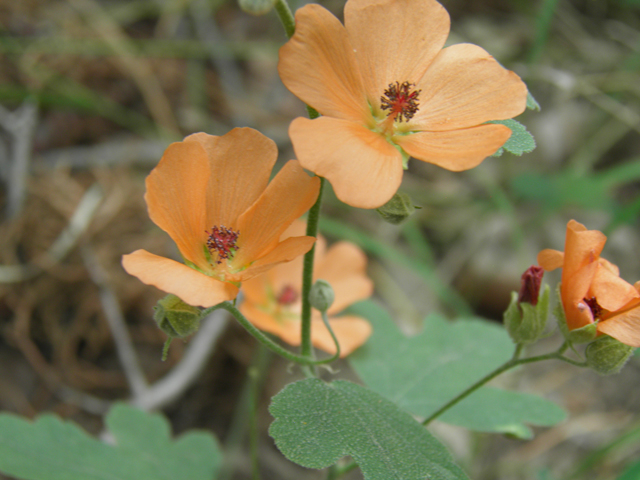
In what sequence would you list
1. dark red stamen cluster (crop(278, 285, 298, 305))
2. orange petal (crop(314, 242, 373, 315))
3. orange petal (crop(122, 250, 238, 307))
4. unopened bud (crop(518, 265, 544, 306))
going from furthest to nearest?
dark red stamen cluster (crop(278, 285, 298, 305))
orange petal (crop(314, 242, 373, 315))
unopened bud (crop(518, 265, 544, 306))
orange petal (crop(122, 250, 238, 307))

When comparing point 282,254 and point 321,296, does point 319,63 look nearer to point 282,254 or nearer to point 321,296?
point 282,254

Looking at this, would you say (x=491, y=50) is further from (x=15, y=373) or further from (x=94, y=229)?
(x=15, y=373)

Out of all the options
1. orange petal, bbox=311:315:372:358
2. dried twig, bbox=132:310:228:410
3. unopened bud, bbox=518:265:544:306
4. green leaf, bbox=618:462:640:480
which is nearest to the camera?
unopened bud, bbox=518:265:544:306

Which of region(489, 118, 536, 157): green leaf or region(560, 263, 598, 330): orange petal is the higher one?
region(489, 118, 536, 157): green leaf

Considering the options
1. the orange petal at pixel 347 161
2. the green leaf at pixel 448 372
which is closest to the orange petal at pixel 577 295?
the orange petal at pixel 347 161

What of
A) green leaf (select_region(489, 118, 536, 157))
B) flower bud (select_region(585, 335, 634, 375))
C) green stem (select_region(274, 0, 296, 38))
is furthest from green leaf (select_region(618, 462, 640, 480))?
green stem (select_region(274, 0, 296, 38))

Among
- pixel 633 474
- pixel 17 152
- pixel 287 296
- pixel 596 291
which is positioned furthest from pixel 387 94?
pixel 17 152

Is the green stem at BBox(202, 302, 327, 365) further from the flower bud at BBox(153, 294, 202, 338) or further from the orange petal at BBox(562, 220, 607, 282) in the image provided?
the orange petal at BBox(562, 220, 607, 282)
